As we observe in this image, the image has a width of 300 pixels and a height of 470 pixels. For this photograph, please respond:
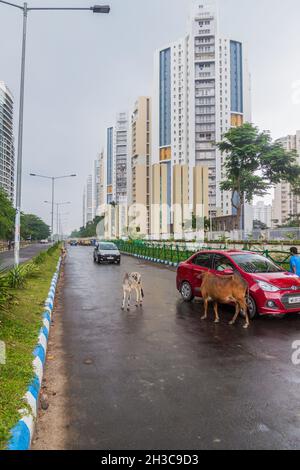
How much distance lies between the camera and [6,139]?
112562 millimetres

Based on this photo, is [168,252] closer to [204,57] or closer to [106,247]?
[106,247]

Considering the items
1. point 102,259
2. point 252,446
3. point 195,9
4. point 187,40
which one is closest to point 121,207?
point 187,40

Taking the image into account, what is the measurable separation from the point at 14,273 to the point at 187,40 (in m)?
118

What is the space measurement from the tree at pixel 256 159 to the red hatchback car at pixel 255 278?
26459 millimetres

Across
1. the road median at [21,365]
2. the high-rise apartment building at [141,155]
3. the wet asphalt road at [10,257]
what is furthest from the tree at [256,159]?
the high-rise apartment building at [141,155]

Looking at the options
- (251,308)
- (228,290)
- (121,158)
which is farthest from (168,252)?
(121,158)

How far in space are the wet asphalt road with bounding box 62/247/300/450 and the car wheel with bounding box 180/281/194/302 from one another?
1.68m

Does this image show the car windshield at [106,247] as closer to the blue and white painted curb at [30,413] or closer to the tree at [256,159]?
the tree at [256,159]

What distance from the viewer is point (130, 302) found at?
9828 mm

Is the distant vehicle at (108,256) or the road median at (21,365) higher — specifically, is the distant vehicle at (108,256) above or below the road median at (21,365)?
above

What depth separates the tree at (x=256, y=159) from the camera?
110 feet

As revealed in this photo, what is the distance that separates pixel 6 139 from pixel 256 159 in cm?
10099

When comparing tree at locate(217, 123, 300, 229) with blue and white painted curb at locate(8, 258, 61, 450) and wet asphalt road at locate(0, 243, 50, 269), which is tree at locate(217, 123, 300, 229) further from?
blue and white painted curb at locate(8, 258, 61, 450)
